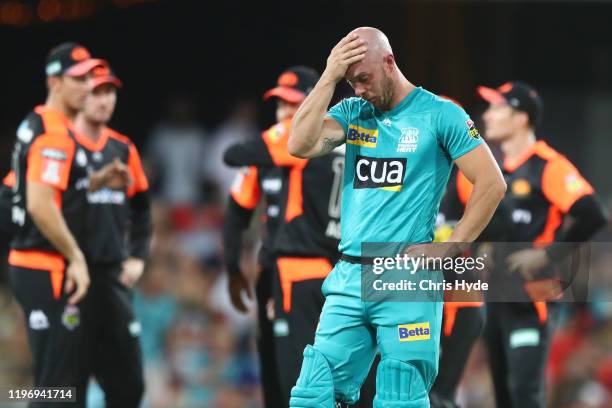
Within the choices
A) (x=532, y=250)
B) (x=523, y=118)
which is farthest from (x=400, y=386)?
(x=523, y=118)

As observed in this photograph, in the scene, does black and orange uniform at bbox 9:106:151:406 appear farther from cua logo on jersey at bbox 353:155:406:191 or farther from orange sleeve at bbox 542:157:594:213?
orange sleeve at bbox 542:157:594:213

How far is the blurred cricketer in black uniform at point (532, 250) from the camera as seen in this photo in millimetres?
7887

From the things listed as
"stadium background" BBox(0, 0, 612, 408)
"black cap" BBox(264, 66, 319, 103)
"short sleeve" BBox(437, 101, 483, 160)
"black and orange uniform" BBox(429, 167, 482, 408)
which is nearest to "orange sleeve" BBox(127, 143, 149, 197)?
"black cap" BBox(264, 66, 319, 103)

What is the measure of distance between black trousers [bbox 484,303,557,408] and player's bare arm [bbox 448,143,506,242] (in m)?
2.60

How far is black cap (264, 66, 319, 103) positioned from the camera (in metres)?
7.97

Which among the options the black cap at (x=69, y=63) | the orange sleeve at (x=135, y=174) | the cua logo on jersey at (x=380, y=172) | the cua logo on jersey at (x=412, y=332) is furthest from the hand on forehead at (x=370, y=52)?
the orange sleeve at (x=135, y=174)

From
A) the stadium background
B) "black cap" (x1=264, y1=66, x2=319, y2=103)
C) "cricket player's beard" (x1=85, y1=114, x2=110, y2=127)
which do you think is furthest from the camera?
the stadium background

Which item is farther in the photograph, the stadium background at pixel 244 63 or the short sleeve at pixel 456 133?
the stadium background at pixel 244 63

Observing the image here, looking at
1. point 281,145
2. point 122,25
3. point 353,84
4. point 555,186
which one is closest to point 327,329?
point 353,84

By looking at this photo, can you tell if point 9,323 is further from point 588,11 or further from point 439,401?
point 588,11

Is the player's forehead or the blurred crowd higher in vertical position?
the player's forehead

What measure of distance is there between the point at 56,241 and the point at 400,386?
2.68 metres

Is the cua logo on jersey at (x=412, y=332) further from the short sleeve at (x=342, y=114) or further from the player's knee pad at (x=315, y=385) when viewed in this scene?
the short sleeve at (x=342, y=114)

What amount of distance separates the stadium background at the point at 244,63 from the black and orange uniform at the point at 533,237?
5.33 metres
